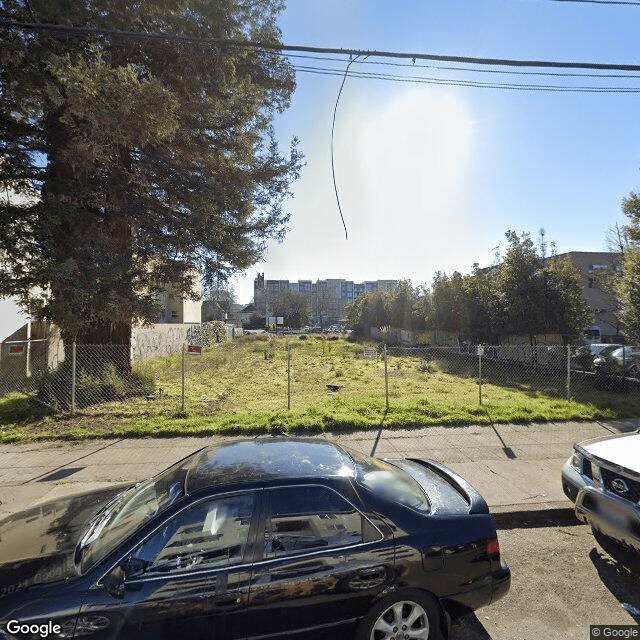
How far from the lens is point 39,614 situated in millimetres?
2002

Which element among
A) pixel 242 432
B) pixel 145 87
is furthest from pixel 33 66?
pixel 242 432

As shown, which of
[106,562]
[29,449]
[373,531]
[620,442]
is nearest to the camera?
[106,562]

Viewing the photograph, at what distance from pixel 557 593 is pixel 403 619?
5.52 feet

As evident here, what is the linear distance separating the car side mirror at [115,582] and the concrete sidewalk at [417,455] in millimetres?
3492

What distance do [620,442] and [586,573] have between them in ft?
4.49

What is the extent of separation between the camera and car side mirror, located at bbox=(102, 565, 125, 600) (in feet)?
6.76

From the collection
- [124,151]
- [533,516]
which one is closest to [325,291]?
[124,151]

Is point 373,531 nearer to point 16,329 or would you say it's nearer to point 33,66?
point 33,66

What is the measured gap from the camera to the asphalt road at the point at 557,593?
2.77m

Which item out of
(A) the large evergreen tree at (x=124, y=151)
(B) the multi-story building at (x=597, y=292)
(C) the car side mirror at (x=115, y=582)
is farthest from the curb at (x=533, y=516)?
(B) the multi-story building at (x=597, y=292)

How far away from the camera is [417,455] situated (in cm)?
630

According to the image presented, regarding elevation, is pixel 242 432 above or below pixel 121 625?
below

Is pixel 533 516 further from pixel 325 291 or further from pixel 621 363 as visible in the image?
pixel 325 291

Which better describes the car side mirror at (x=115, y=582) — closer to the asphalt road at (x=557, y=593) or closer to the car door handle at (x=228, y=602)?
the car door handle at (x=228, y=602)
